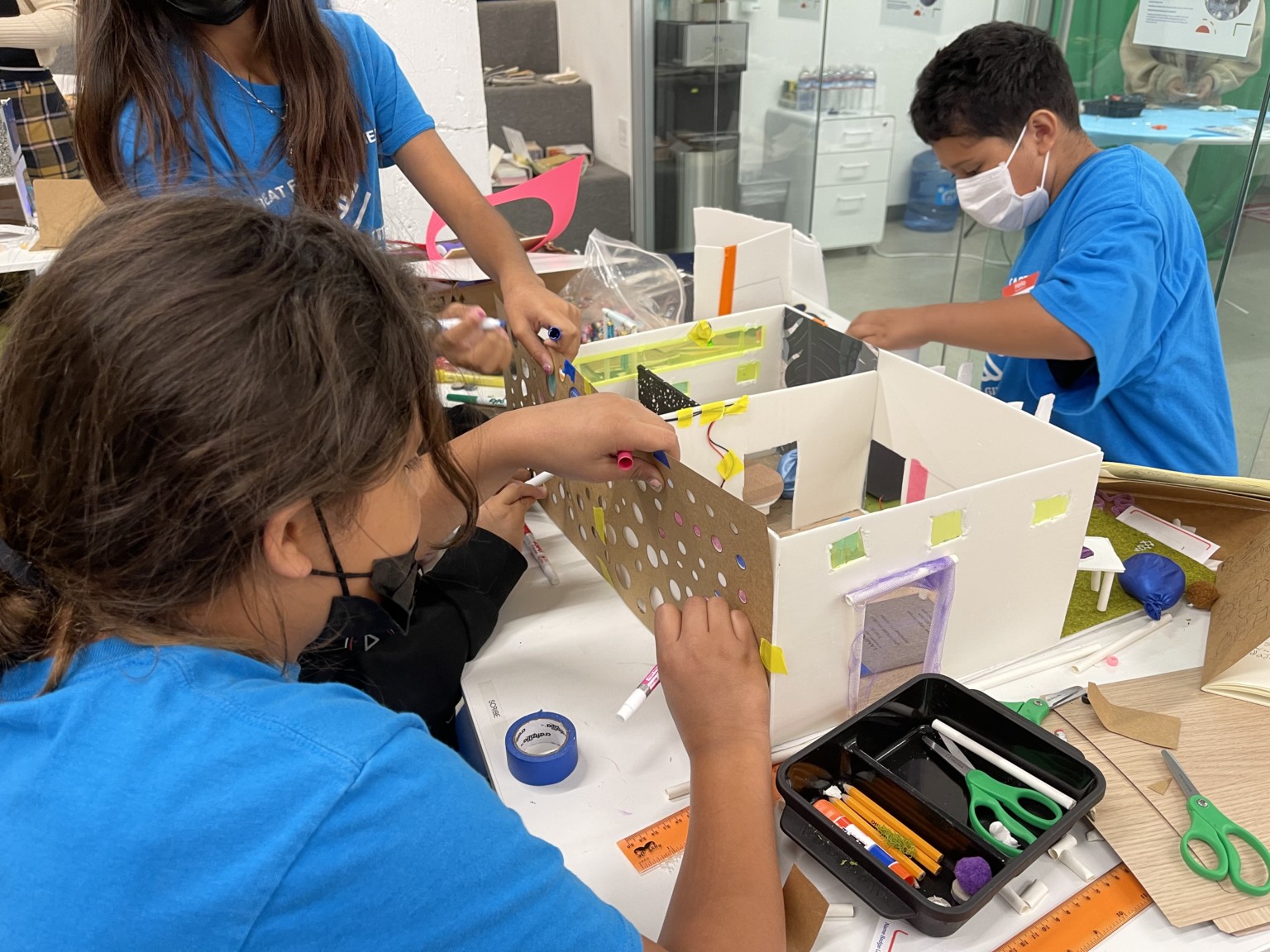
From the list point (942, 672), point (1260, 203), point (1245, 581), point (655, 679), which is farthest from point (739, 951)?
point (1260, 203)

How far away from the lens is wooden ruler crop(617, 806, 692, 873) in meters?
0.70

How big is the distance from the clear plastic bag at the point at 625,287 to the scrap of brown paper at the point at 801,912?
93 cm

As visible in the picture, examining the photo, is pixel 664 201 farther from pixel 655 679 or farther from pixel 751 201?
pixel 655 679

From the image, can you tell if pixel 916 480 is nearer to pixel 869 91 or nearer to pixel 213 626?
pixel 213 626

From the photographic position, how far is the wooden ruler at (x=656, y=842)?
70cm

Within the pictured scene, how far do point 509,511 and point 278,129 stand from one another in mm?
647

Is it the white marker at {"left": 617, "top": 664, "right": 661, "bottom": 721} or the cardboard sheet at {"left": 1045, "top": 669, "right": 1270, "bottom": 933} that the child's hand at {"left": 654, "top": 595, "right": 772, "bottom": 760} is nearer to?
the white marker at {"left": 617, "top": 664, "right": 661, "bottom": 721}

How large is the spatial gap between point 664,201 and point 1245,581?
331 cm

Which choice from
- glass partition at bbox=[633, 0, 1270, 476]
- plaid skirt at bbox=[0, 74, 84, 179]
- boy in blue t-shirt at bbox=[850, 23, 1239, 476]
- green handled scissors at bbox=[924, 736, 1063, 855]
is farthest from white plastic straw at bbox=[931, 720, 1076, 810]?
plaid skirt at bbox=[0, 74, 84, 179]

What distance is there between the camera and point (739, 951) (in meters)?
0.58

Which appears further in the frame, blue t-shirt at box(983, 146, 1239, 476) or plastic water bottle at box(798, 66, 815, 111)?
plastic water bottle at box(798, 66, 815, 111)

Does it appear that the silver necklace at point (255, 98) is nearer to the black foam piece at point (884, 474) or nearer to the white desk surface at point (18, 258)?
the black foam piece at point (884, 474)

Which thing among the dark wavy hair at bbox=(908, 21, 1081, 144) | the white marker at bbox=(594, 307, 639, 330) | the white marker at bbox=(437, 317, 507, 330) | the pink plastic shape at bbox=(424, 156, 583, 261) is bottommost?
the white marker at bbox=(594, 307, 639, 330)

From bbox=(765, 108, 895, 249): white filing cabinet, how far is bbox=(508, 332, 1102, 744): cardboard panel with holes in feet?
8.50
